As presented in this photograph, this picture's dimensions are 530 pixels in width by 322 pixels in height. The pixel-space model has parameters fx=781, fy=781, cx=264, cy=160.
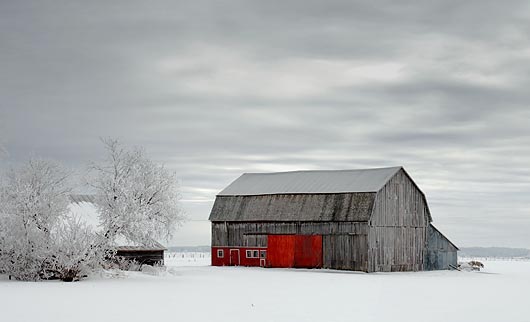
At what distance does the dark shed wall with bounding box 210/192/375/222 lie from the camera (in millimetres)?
65625

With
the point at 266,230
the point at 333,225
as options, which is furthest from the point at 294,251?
the point at 333,225

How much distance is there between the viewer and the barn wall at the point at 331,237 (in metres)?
64.6

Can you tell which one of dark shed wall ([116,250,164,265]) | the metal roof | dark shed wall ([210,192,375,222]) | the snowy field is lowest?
the snowy field

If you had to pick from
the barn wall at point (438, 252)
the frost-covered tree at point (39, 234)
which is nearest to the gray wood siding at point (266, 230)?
the barn wall at point (438, 252)

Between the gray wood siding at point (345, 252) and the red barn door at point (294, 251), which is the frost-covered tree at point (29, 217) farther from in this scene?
the gray wood siding at point (345, 252)

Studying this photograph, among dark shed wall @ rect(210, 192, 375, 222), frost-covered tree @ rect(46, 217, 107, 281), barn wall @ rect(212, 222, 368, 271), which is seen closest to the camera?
frost-covered tree @ rect(46, 217, 107, 281)

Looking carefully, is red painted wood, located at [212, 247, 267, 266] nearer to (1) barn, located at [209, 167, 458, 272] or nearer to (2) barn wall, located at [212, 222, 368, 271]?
(1) barn, located at [209, 167, 458, 272]

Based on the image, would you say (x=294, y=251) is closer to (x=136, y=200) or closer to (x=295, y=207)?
(x=295, y=207)

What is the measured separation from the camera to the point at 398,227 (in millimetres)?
67688

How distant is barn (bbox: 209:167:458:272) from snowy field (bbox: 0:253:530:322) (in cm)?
1159

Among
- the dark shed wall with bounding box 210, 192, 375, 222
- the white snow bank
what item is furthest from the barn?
the white snow bank

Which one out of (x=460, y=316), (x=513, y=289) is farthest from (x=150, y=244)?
(x=460, y=316)

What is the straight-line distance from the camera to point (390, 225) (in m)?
66.9

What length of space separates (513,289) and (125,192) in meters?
25.0
